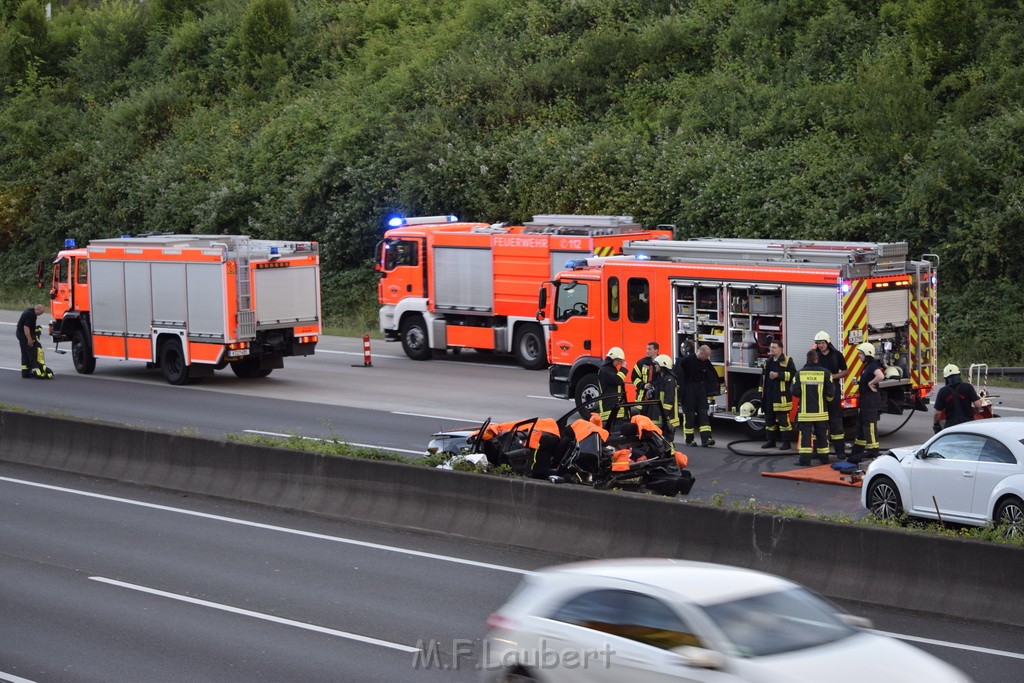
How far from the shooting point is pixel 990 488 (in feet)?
44.0

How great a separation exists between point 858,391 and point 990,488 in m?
5.28

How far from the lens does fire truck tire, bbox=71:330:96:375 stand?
29094 millimetres

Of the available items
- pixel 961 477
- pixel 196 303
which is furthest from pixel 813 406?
pixel 196 303

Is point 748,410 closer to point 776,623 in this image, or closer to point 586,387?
point 586,387

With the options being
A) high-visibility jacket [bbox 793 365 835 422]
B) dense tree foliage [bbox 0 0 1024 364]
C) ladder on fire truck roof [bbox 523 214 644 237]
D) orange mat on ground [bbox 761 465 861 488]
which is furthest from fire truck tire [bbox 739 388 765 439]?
dense tree foliage [bbox 0 0 1024 364]

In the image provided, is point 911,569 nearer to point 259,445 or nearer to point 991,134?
point 259,445

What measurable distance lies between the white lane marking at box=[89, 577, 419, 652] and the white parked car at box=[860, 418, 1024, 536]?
5752 mm

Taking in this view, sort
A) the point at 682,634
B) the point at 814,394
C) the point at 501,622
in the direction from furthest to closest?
the point at 814,394 < the point at 501,622 < the point at 682,634

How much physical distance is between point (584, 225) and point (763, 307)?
355 inches

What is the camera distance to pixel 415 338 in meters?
30.8

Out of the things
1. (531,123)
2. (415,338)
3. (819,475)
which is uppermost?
(531,123)

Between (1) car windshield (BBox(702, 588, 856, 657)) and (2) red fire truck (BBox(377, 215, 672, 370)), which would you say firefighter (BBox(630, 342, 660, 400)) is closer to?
(2) red fire truck (BBox(377, 215, 672, 370))

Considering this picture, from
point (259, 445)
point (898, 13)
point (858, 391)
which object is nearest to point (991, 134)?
point (898, 13)

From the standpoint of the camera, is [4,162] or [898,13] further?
[4,162]
